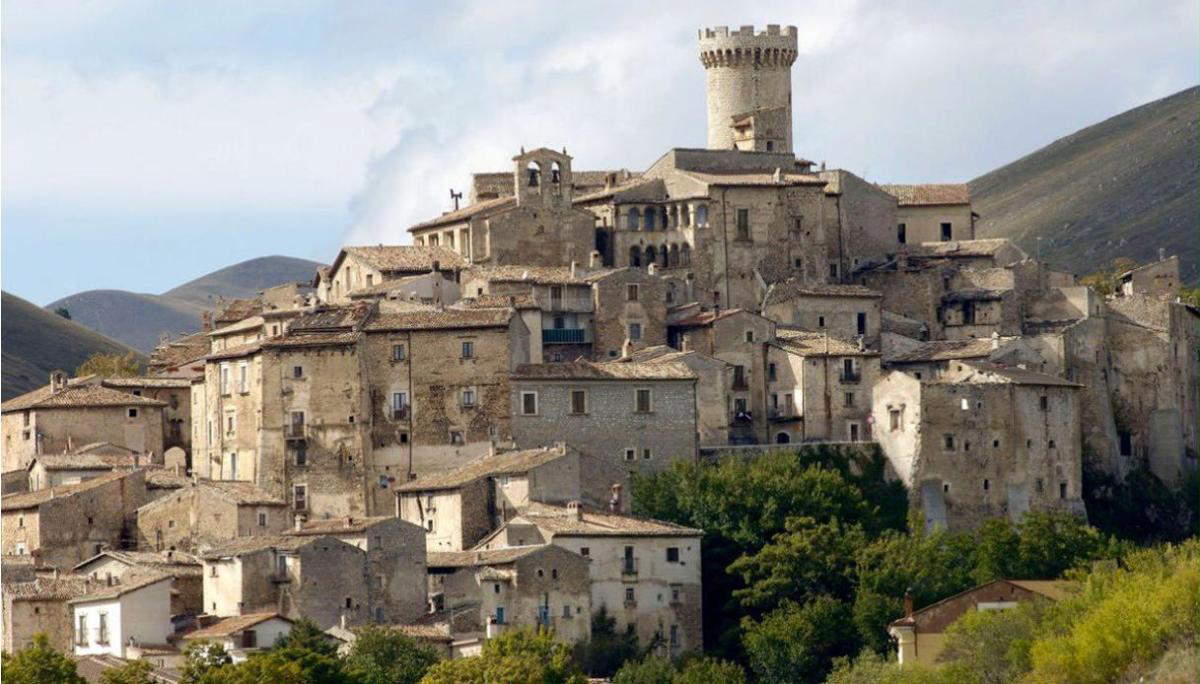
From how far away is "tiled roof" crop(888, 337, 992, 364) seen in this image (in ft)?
309

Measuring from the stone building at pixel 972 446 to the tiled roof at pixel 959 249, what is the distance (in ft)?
41.9

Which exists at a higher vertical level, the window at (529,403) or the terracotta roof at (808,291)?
the terracotta roof at (808,291)

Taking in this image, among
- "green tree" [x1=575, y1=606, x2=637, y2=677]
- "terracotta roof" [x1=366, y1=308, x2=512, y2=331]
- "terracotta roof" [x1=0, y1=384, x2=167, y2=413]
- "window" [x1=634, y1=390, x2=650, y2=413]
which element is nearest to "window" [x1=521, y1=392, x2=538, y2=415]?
"terracotta roof" [x1=366, y1=308, x2=512, y2=331]

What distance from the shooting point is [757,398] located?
92.5 metres

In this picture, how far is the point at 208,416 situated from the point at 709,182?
1789cm

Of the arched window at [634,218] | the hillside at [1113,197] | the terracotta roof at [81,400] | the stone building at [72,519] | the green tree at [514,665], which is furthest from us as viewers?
the hillside at [1113,197]

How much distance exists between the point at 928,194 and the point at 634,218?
489 inches

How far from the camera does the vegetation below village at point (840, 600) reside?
2758 inches

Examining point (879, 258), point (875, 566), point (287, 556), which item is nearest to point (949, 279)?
point (879, 258)

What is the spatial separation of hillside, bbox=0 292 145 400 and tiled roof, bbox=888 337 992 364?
186 feet

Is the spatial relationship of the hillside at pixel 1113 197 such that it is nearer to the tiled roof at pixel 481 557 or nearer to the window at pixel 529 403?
the window at pixel 529 403

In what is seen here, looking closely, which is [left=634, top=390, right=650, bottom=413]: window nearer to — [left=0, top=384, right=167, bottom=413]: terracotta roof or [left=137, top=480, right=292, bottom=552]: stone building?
[left=137, top=480, right=292, bottom=552]: stone building

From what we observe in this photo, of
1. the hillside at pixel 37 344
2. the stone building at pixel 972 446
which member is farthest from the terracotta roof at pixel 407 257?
the hillside at pixel 37 344

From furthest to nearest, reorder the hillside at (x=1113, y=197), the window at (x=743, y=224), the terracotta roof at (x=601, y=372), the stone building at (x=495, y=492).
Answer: the hillside at (x=1113, y=197)
the window at (x=743, y=224)
the terracotta roof at (x=601, y=372)
the stone building at (x=495, y=492)
